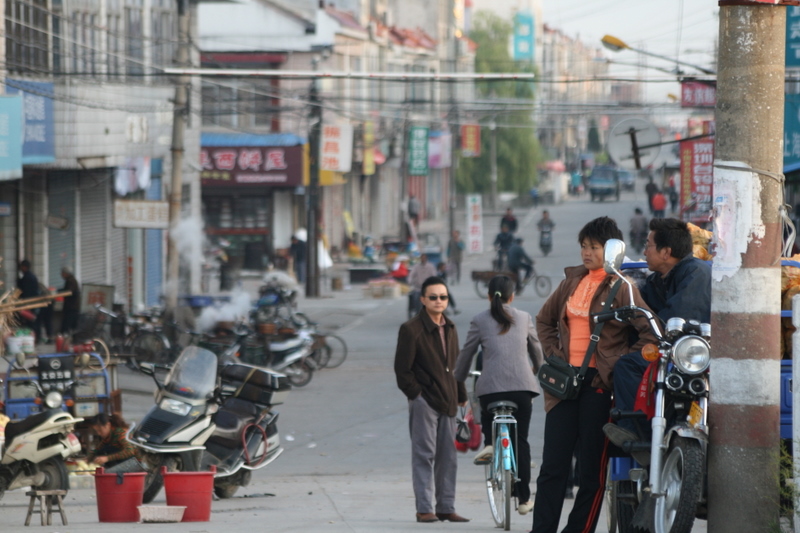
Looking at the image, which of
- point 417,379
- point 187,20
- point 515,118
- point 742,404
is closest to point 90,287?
point 187,20

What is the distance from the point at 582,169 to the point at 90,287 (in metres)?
91.1

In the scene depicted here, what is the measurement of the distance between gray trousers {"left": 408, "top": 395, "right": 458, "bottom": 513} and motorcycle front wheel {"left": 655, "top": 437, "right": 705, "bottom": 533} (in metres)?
3.13

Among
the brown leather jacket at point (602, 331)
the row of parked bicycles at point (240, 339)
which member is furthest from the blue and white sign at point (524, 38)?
the brown leather jacket at point (602, 331)

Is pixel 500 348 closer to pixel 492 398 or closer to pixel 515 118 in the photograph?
pixel 492 398

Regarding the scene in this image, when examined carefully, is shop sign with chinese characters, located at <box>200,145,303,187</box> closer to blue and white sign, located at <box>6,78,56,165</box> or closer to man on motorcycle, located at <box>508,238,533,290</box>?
man on motorcycle, located at <box>508,238,533,290</box>

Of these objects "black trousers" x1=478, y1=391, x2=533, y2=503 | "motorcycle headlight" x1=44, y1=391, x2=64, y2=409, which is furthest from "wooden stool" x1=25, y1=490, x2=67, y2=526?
"black trousers" x1=478, y1=391, x2=533, y2=503

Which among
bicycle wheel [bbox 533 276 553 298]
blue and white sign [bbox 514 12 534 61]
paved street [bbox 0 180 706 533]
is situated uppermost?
blue and white sign [bbox 514 12 534 61]

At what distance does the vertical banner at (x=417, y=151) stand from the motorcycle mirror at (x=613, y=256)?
40951 mm

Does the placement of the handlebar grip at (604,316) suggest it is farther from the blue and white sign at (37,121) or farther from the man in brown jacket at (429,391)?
the blue and white sign at (37,121)

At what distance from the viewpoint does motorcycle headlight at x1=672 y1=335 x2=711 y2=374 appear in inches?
211

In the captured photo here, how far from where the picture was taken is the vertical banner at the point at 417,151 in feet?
153

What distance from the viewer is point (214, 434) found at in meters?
10.3

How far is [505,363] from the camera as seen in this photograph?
8234mm

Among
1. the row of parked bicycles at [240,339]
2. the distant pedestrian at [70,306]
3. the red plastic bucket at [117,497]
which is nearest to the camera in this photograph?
the red plastic bucket at [117,497]
